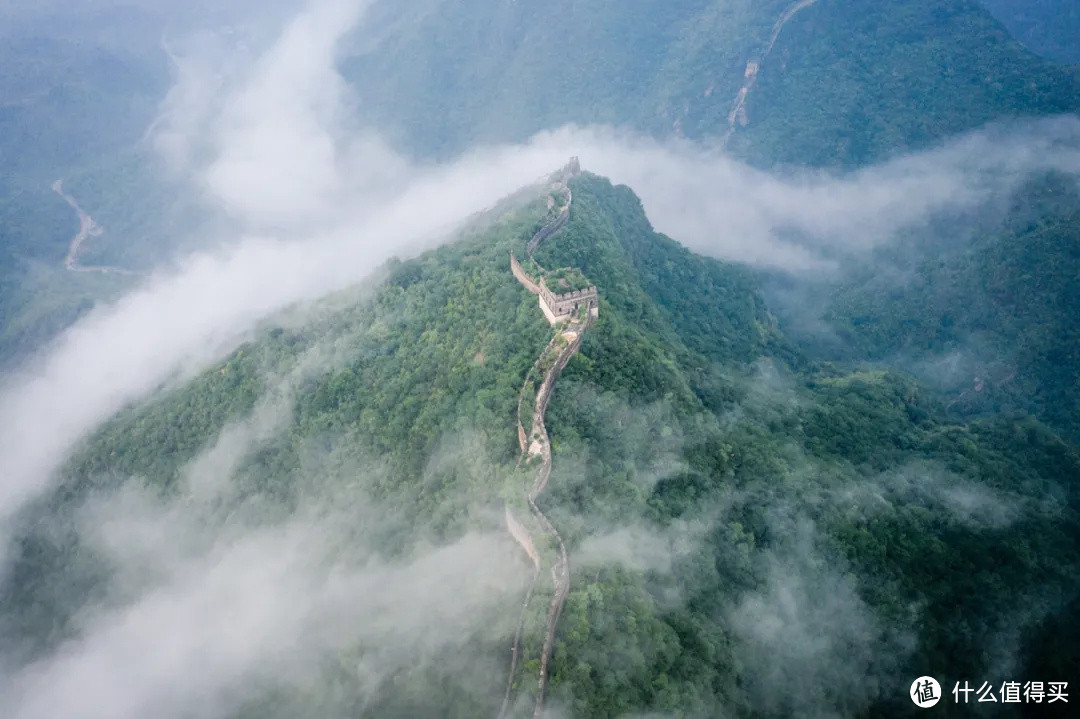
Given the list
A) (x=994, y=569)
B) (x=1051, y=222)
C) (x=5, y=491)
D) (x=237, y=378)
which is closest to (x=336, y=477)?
(x=237, y=378)

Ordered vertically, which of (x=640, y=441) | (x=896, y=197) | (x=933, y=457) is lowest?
(x=896, y=197)

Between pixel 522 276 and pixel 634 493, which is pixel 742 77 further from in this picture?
pixel 634 493

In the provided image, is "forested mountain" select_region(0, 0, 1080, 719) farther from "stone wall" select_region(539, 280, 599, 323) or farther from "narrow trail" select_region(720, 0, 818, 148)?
"narrow trail" select_region(720, 0, 818, 148)

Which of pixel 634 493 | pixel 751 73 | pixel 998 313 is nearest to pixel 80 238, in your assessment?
pixel 751 73

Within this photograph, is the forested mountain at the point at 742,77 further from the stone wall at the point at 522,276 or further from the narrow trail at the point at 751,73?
the stone wall at the point at 522,276

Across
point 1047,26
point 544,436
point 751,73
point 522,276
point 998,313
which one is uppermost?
point 522,276

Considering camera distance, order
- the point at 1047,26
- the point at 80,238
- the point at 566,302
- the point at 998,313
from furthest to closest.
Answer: the point at 1047,26
the point at 80,238
the point at 998,313
the point at 566,302

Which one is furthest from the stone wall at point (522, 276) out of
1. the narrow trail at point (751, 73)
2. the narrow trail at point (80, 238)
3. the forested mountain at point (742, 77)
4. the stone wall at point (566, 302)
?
the narrow trail at point (80, 238)

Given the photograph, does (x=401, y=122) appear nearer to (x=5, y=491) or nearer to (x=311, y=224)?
(x=311, y=224)
